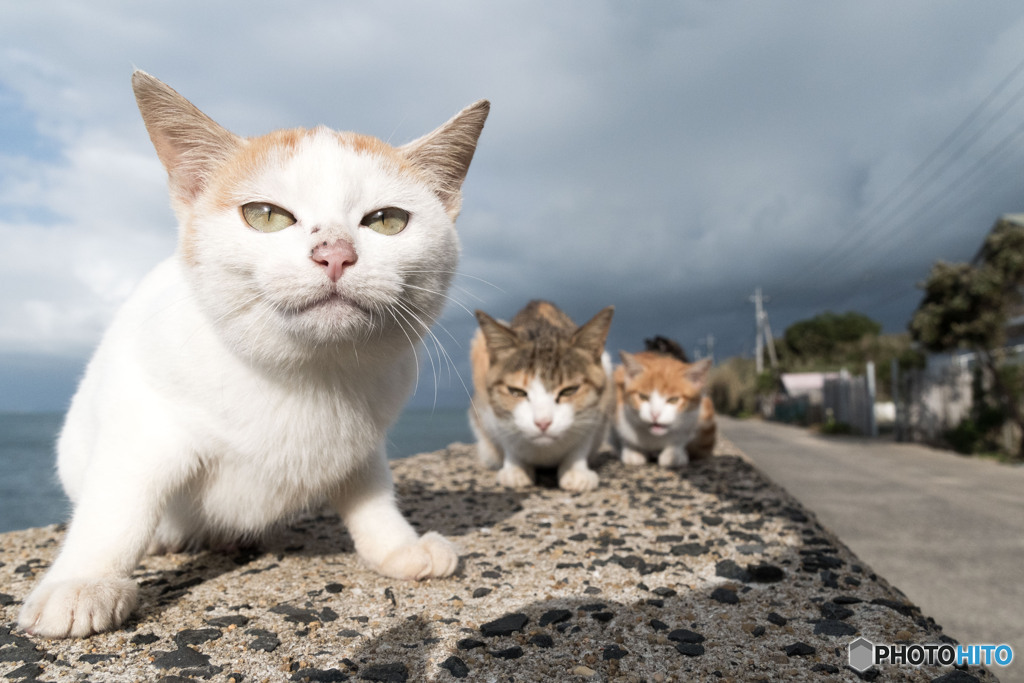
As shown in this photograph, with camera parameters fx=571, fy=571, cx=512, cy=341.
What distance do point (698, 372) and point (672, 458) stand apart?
70 centimetres

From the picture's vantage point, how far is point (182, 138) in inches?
61.1

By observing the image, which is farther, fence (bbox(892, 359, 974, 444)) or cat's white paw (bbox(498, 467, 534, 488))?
fence (bbox(892, 359, 974, 444))

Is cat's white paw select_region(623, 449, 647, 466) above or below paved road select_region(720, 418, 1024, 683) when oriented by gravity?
above

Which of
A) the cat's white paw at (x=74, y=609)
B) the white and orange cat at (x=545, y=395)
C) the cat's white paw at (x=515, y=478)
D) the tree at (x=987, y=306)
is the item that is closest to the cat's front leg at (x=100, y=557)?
A: the cat's white paw at (x=74, y=609)

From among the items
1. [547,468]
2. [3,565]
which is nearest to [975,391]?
[547,468]

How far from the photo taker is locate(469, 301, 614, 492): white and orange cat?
3186 mm

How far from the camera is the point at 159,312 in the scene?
5.44 feet

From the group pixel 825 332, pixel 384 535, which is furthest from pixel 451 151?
pixel 825 332

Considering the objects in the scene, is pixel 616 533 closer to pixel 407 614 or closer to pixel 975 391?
pixel 407 614

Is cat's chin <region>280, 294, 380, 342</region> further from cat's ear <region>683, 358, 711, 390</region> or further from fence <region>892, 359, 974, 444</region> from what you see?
fence <region>892, 359, 974, 444</region>

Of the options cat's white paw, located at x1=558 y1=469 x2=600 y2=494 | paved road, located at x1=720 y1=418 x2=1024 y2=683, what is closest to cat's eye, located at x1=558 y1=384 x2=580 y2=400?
cat's white paw, located at x1=558 y1=469 x2=600 y2=494

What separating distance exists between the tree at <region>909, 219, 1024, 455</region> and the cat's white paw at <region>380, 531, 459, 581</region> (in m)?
10.8

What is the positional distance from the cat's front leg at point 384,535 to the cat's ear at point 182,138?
1026mm

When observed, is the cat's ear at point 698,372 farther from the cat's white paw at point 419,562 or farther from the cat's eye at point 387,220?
the cat's eye at point 387,220
